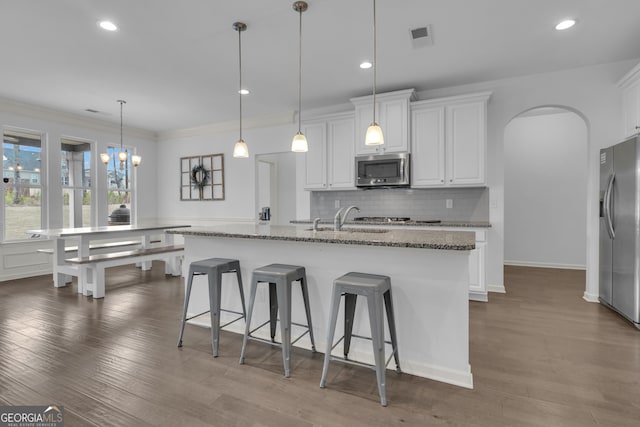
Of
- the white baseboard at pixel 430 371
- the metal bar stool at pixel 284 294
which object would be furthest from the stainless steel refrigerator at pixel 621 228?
the metal bar stool at pixel 284 294

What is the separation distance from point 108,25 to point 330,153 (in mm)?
2883

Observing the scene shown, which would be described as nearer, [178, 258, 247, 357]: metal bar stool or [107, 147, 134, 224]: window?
[178, 258, 247, 357]: metal bar stool

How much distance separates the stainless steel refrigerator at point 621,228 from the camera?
9.62 feet

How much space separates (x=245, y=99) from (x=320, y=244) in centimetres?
327

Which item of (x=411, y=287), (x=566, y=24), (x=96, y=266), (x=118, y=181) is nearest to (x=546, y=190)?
(x=566, y=24)

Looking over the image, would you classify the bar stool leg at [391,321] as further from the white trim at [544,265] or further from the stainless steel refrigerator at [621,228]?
the white trim at [544,265]

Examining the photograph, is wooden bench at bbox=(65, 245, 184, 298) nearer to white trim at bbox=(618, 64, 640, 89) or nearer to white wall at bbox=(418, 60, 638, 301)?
white wall at bbox=(418, 60, 638, 301)

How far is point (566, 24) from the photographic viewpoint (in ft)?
9.20

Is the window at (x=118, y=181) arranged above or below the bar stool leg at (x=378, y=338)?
above

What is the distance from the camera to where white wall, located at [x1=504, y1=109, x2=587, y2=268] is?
17.9 feet

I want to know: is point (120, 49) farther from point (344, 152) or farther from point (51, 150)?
point (51, 150)

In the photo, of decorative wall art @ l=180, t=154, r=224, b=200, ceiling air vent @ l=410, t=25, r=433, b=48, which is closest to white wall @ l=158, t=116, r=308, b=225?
decorative wall art @ l=180, t=154, r=224, b=200

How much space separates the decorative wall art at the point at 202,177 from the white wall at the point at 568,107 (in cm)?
426

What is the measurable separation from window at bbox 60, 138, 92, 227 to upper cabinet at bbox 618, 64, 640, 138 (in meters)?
7.71
